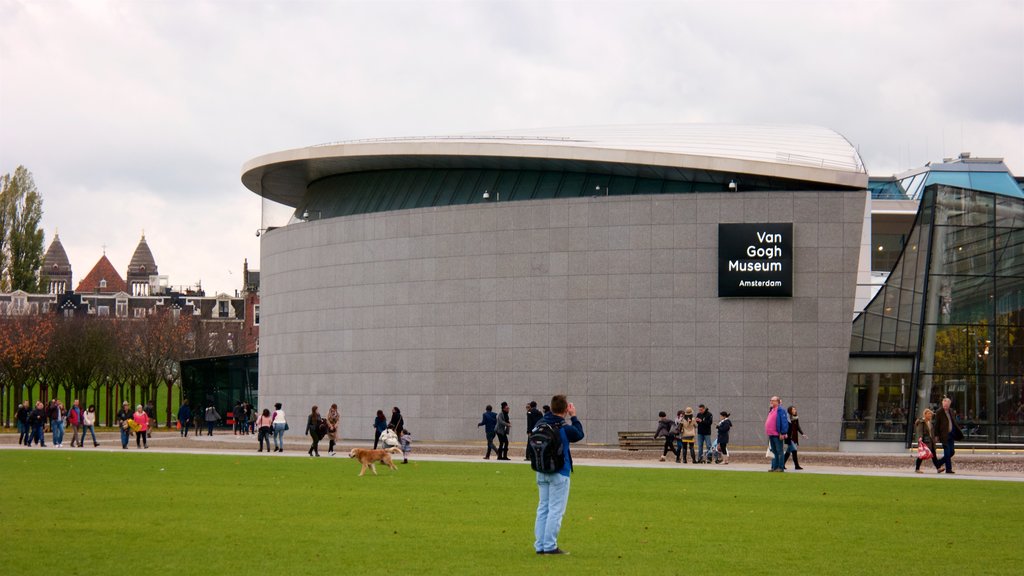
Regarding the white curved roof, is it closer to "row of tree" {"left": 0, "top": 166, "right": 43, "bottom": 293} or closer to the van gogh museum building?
the van gogh museum building

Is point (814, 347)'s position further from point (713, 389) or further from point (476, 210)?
point (476, 210)

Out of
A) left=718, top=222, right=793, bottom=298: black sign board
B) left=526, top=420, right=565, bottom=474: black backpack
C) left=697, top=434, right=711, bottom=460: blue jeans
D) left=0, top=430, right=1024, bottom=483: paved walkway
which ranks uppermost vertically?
left=718, top=222, right=793, bottom=298: black sign board

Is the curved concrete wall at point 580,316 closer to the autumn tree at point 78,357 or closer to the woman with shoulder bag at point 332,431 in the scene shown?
the woman with shoulder bag at point 332,431

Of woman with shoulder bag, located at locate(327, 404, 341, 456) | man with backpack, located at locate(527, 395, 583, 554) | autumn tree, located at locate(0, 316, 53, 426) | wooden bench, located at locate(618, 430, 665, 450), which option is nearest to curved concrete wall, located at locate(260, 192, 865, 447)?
wooden bench, located at locate(618, 430, 665, 450)

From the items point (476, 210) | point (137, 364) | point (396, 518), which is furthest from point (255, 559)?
point (137, 364)

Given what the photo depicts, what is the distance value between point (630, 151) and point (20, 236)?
3025 inches

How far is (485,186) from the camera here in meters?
48.0

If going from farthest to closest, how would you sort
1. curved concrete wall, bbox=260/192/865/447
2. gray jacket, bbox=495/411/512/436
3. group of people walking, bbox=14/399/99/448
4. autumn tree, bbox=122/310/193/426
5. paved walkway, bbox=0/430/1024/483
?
autumn tree, bbox=122/310/193/426
group of people walking, bbox=14/399/99/448
curved concrete wall, bbox=260/192/865/447
gray jacket, bbox=495/411/512/436
paved walkway, bbox=0/430/1024/483

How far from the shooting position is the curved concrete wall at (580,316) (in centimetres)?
4184

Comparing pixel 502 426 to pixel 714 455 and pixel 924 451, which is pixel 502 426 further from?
pixel 924 451

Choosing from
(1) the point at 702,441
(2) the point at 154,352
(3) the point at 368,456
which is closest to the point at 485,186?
(1) the point at 702,441

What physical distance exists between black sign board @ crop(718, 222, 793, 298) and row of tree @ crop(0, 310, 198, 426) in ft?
110

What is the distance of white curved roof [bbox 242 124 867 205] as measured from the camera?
141 feet

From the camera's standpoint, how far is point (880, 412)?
136 ft
